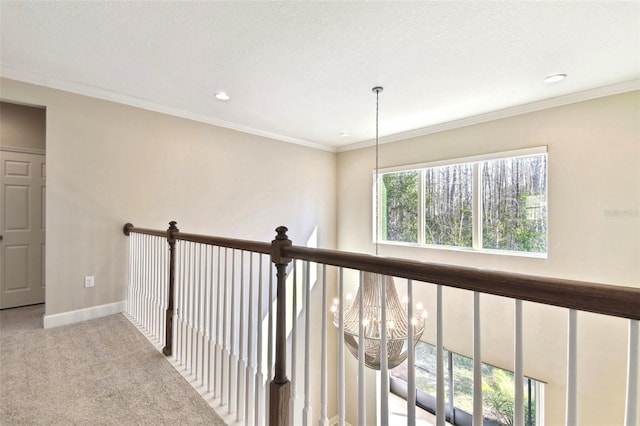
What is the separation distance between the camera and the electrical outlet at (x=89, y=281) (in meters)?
3.06

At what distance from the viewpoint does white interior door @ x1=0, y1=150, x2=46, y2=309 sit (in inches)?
137

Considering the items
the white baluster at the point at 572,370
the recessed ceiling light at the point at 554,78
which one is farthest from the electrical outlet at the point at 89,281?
the recessed ceiling light at the point at 554,78

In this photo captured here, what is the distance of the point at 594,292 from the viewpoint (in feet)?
2.03

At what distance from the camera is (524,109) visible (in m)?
3.38

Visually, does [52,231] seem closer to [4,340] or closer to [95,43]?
[4,340]

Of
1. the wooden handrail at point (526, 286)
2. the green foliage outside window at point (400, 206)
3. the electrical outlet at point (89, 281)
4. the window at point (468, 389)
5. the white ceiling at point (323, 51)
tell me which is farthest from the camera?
the green foliage outside window at point (400, 206)

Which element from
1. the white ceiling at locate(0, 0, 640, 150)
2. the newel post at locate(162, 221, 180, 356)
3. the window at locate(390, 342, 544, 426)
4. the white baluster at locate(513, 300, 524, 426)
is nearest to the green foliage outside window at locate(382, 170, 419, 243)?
the white ceiling at locate(0, 0, 640, 150)

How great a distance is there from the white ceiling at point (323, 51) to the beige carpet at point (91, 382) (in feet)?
7.92

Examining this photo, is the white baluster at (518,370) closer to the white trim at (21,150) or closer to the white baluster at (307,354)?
the white baluster at (307,354)

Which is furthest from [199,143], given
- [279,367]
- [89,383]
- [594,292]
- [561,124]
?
[561,124]

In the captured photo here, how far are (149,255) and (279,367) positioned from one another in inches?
80.8

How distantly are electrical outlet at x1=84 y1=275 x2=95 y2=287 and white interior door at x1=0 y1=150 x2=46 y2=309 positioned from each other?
1.32 meters

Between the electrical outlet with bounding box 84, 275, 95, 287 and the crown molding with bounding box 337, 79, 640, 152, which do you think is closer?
the crown molding with bounding box 337, 79, 640, 152

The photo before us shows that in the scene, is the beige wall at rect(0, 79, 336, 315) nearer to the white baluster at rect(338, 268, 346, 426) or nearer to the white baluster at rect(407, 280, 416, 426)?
the white baluster at rect(338, 268, 346, 426)
